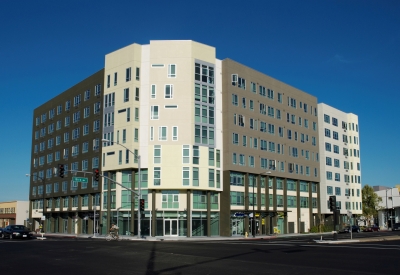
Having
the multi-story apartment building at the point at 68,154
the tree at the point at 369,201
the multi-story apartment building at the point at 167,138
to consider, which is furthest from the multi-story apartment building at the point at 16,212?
the tree at the point at 369,201

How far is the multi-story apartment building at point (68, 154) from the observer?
239 ft

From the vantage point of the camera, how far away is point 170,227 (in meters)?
62.2

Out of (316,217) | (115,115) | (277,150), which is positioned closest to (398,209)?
(316,217)

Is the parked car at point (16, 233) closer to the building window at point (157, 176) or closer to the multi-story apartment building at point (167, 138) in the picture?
the multi-story apartment building at point (167, 138)

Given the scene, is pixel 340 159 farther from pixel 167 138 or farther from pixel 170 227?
pixel 170 227

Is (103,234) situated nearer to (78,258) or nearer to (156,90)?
(156,90)

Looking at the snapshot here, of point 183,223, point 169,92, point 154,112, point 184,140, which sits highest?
point 169,92

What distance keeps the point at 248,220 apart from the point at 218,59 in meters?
25.1

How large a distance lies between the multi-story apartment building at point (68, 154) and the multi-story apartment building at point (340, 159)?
46.2 metres

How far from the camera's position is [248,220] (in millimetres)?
69688

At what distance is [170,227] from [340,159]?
51.2 meters

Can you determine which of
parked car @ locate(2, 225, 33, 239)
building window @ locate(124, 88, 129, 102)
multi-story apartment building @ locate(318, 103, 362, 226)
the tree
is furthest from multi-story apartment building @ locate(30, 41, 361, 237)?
the tree

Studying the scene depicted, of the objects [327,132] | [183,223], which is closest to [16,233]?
[183,223]

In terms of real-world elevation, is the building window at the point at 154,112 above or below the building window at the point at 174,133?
above
